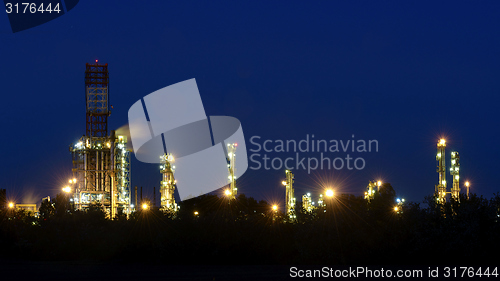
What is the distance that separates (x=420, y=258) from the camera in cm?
2727

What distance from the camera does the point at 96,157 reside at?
81.8 m

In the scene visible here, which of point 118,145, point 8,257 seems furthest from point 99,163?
point 8,257

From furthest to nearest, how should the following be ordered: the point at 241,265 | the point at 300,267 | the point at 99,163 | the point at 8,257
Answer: the point at 99,163 < the point at 8,257 < the point at 241,265 < the point at 300,267

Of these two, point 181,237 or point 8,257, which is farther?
point 8,257

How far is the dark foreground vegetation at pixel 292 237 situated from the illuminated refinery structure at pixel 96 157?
48766 millimetres

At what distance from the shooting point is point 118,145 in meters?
84.4

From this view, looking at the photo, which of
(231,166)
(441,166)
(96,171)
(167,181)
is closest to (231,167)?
(231,166)

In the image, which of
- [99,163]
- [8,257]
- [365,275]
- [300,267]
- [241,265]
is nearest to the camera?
[365,275]

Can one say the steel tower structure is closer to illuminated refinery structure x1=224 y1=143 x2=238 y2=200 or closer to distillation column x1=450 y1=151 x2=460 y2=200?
illuminated refinery structure x1=224 y1=143 x2=238 y2=200

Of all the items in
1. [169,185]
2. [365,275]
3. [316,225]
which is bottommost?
[365,275]

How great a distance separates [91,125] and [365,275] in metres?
67.4

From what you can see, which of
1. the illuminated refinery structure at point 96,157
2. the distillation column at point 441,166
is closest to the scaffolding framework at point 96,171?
the illuminated refinery structure at point 96,157

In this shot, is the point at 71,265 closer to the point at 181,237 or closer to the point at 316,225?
the point at 181,237

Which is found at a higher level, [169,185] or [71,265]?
[169,185]
